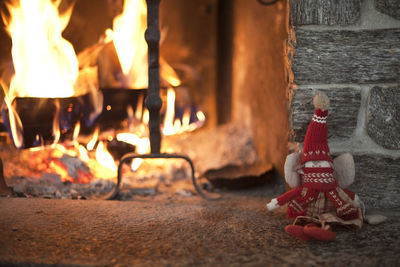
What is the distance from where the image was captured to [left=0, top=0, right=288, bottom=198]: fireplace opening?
1.80 m

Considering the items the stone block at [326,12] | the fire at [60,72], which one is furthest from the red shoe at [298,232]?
the fire at [60,72]

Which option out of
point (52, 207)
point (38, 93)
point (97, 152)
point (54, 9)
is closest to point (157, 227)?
point (52, 207)

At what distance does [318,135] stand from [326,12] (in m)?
0.42

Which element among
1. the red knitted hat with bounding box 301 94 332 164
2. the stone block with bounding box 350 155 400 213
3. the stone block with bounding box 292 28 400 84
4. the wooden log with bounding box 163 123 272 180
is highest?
the stone block with bounding box 292 28 400 84

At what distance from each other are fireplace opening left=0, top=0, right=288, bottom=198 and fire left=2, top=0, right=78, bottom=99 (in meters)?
0.02

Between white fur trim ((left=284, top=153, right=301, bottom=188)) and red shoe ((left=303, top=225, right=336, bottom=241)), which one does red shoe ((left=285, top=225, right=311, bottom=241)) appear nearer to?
red shoe ((left=303, top=225, right=336, bottom=241))

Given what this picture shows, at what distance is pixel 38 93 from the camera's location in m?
1.89

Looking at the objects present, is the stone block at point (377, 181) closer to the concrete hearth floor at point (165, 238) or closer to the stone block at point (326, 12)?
the concrete hearth floor at point (165, 238)

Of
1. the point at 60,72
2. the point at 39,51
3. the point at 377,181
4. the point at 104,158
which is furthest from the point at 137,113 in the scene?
the point at 377,181

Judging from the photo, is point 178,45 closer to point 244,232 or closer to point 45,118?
point 45,118

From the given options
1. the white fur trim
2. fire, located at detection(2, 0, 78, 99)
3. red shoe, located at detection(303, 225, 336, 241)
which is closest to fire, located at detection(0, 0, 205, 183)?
fire, located at detection(2, 0, 78, 99)

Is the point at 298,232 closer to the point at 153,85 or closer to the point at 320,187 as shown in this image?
the point at 320,187

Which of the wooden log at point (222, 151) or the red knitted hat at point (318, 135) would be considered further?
the wooden log at point (222, 151)

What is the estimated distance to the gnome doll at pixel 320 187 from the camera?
4.09 ft
